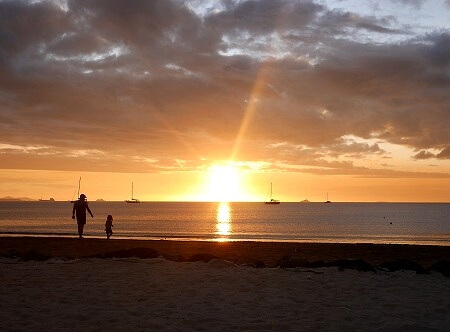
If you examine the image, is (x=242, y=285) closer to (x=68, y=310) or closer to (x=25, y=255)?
(x=68, y=310)

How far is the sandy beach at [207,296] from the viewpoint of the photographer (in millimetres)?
9328

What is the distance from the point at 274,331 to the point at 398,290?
4.63m

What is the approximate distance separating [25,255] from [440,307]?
12.7m

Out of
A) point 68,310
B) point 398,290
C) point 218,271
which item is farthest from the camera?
point 218,271

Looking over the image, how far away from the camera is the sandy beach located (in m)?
9.33

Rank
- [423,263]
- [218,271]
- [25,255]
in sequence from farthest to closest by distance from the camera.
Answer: [423,263] < [25,255] < [218,271]

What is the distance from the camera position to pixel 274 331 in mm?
8805

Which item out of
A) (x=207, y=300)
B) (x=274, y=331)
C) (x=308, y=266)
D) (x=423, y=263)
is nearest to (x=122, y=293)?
(x=207, y=300)

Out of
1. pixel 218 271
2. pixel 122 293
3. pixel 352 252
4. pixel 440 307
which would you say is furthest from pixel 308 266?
pixel 352 252

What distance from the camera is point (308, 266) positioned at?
14.4 m

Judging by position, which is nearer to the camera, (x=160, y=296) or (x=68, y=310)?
(x=68, y=310)

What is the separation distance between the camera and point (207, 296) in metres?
11.2

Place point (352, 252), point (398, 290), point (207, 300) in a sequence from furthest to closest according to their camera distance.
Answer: point (352, 252) < point (398, 290) < point (207, 300)

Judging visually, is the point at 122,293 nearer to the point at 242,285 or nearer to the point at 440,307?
the point at 242,285
